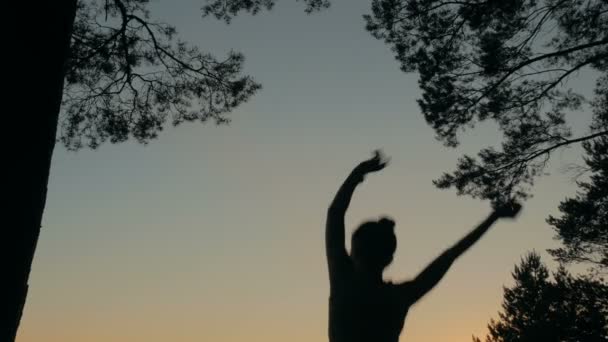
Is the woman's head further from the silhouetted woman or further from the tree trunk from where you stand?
the tree trunk

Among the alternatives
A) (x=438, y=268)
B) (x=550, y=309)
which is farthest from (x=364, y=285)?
(x=550, y=309)

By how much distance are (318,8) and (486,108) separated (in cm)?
307

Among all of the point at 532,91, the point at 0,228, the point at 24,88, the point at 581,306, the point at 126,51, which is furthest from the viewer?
the point at 581,306

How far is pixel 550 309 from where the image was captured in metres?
28.3

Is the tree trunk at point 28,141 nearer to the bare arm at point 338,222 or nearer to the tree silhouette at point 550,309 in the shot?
the bare arm at point 338,222

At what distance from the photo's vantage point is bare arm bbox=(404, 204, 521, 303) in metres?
2.01

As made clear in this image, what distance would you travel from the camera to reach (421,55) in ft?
25.8

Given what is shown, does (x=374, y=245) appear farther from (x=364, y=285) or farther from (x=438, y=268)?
(x=438, y=268)

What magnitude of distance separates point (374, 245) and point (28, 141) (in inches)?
54.0

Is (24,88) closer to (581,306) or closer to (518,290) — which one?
(581,306)

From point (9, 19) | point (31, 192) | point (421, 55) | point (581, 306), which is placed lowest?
point (31, 192)

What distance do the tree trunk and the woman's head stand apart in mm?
1248

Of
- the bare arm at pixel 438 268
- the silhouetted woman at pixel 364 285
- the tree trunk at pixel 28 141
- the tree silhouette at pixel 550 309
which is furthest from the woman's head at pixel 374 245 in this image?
the tree silhouette at pixel 550 309

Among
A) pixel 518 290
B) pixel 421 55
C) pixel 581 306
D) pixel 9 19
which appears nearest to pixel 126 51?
pixel 421 55
